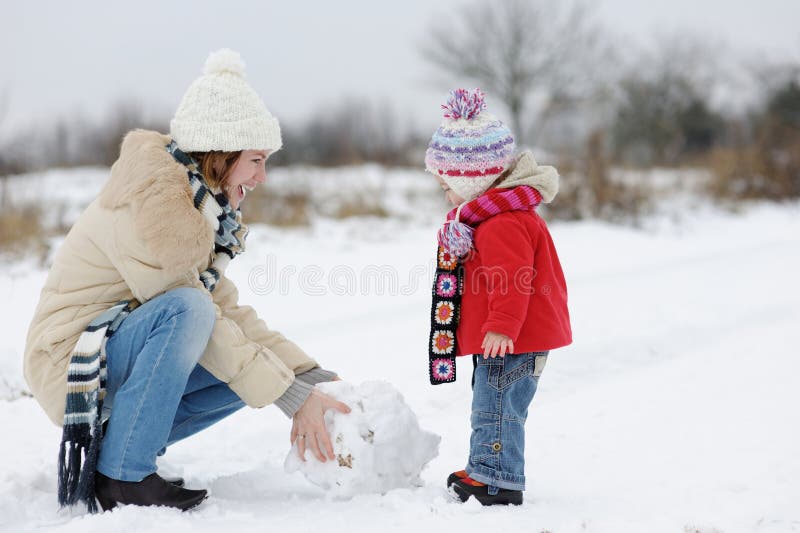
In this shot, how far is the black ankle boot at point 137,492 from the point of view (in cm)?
212

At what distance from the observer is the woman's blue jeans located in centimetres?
211

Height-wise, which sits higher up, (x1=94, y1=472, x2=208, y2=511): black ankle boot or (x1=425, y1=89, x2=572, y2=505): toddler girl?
(x1=425, y1=89, x2=572, y2=505): toddler girl

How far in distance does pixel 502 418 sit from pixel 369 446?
442 millimetres

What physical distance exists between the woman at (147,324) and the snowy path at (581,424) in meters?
0.18

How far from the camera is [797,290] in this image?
570 cm

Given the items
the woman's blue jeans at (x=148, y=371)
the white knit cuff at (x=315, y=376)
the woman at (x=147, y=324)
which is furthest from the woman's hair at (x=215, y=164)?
the white knit cuff at (x=315, y=376)

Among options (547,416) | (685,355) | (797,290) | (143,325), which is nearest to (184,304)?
(143,325)

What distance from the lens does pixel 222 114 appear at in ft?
7.46

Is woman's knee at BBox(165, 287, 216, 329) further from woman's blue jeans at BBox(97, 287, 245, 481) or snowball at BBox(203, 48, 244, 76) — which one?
snowball at BBox(203, 48, 244, 76)

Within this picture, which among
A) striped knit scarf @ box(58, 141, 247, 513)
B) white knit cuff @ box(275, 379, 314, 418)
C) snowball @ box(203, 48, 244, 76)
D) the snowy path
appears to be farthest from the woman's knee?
snowball @ box(203, 48, 244, 76)

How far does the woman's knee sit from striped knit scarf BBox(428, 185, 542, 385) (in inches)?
28.7

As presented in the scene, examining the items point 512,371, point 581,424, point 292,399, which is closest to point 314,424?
point 292,399

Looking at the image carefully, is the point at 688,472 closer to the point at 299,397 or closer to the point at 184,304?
the point at 299,397

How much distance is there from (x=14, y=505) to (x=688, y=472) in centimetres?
222
